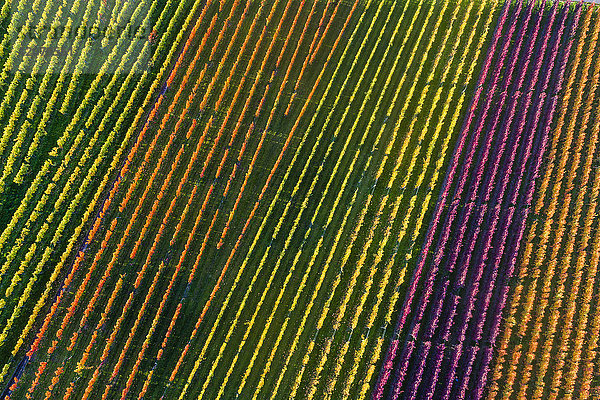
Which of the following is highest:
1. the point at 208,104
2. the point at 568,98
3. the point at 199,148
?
the point at 568,98

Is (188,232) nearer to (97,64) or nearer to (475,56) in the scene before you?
(97,64)

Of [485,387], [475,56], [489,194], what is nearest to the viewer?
[485,387]

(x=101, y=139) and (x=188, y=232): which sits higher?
(x=101, y=139)

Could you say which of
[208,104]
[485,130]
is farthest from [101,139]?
[485,130]

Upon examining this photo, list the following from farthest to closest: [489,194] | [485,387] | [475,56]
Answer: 1. [475,56]
2. [489,194]
3. [485,387]

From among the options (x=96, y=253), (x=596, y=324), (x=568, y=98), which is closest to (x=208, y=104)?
(x=96, y=253)

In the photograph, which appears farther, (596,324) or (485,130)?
(485,130)
